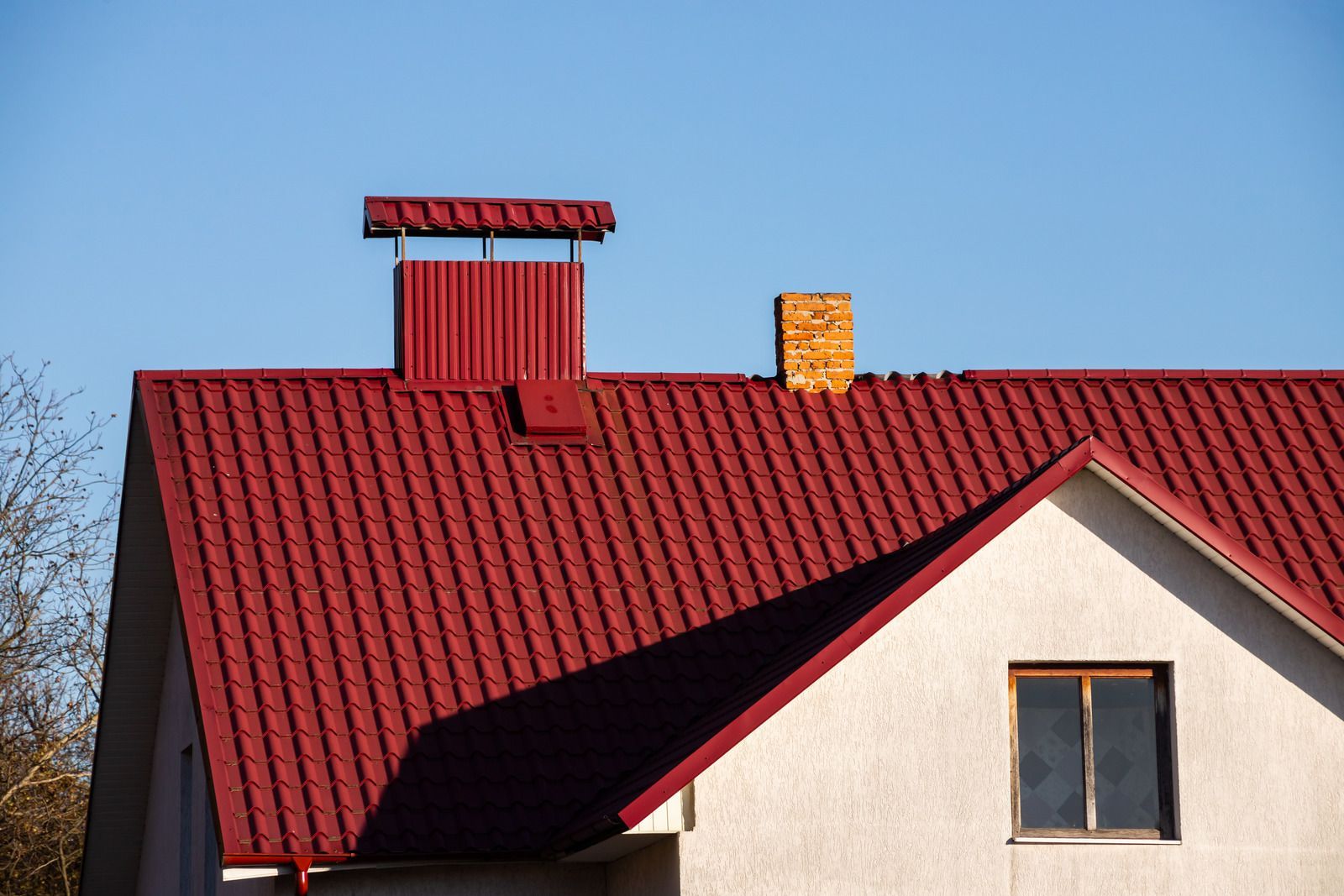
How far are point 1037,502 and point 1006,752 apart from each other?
1683 millimetres

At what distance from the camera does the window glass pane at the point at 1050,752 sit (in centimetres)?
1193

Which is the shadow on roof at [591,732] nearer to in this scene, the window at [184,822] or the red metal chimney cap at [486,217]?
the window at [184,822]

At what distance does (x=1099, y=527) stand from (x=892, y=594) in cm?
155

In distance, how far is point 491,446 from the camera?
53.0 ft

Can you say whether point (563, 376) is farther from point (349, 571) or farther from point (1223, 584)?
point (1223, 584)

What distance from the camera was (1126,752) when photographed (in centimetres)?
1204

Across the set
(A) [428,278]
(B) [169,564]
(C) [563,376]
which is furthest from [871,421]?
(B) [169,564]

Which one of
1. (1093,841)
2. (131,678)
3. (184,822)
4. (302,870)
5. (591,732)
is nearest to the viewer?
(1093,841)

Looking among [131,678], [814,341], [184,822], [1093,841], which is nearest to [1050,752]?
[1093,841]

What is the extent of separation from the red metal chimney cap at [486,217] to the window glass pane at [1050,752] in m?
7.67

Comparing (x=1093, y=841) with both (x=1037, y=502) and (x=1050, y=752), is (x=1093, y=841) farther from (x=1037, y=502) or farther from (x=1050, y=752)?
(x=1037, y=502)

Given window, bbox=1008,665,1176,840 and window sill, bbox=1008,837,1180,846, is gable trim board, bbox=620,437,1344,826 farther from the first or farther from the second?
window sill, bbox=1008,837,1180,846

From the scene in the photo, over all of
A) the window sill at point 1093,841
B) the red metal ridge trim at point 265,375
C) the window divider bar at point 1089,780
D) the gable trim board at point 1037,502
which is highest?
the red metal ridge trim at point 265,375

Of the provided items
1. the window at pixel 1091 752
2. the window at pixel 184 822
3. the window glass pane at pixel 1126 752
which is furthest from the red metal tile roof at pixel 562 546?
the window at pixel 184 822
